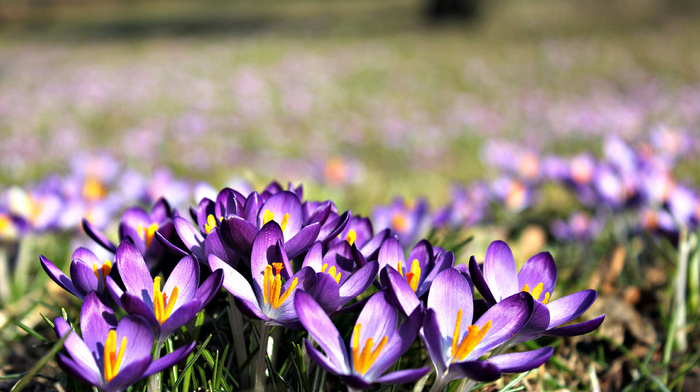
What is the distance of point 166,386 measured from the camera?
Result: 1035 millimetres

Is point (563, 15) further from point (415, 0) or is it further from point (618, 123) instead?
point (618, 123)

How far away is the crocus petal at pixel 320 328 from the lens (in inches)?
32.9

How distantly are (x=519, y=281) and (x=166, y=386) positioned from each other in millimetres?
732

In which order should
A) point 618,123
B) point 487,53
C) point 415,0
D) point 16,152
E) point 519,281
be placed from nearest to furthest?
point 519,281 → point 16,152 → point 618,123 → point 487,53 → point 415,0

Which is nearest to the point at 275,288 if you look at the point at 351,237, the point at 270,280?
the point at 270,280

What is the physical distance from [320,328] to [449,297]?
9.7 inches

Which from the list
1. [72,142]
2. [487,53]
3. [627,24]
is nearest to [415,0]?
[627,24]

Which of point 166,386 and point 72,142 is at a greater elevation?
point 72,142

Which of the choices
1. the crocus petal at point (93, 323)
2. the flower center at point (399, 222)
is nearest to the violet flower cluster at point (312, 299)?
the crocus petal at point (93, 323)

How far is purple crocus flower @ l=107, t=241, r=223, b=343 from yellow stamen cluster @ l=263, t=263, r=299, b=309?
8cm

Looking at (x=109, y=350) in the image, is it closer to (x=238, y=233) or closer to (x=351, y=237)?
(x=238, y=233)

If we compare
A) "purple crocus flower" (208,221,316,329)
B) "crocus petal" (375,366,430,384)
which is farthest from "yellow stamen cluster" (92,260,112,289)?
"crocus petal" (375,366,430,384)

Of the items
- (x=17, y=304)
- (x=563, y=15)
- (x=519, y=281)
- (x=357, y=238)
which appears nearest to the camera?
(x=519, y=281)

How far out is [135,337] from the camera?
2.76ft
